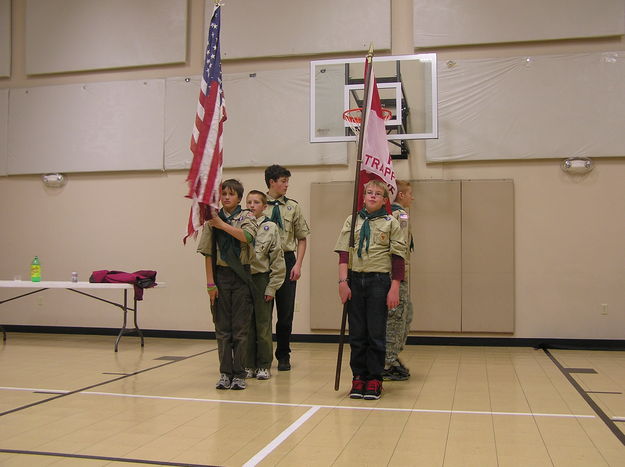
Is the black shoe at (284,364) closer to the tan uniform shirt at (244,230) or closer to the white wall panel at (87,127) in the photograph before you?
the tan uniform shirt at (244,230)

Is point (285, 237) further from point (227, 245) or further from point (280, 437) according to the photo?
point (280, 437)

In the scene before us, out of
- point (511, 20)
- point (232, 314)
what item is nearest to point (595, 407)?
point (232, 314)

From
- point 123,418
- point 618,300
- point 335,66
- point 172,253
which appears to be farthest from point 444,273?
point 123,418

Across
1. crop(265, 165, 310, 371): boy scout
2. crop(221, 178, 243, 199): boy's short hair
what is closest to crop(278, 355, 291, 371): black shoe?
crop(265, 165, 310, 371): boy scout

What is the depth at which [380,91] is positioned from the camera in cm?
660

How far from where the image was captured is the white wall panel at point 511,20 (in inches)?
269

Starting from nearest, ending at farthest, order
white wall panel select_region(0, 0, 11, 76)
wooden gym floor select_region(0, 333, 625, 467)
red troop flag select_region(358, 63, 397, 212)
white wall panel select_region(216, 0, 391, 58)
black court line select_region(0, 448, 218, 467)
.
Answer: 1. black court line select_region(0, 448, 218, 467)
2. wooden gym floor select_region(0, 333, 625, 467)
3. red troop flag select_region(358, 63, 397, 212)
4. white wall panel select_region(216, 0, 391, 58)
5. white wall panel select_region(0, 0, 11, 76)

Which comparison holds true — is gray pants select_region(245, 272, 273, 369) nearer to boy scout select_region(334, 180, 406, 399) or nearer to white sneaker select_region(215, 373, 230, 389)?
white sneaker select_region(215, 373, 230, 389)

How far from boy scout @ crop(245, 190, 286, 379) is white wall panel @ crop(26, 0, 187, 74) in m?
3.95

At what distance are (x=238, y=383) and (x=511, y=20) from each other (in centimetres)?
518

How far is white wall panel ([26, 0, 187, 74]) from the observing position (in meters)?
7.89

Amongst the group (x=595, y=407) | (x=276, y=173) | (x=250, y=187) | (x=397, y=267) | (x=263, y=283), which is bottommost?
(x=595, y=407)

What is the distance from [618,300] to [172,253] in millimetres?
5160

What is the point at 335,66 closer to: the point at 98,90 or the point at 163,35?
the point at 163,35
